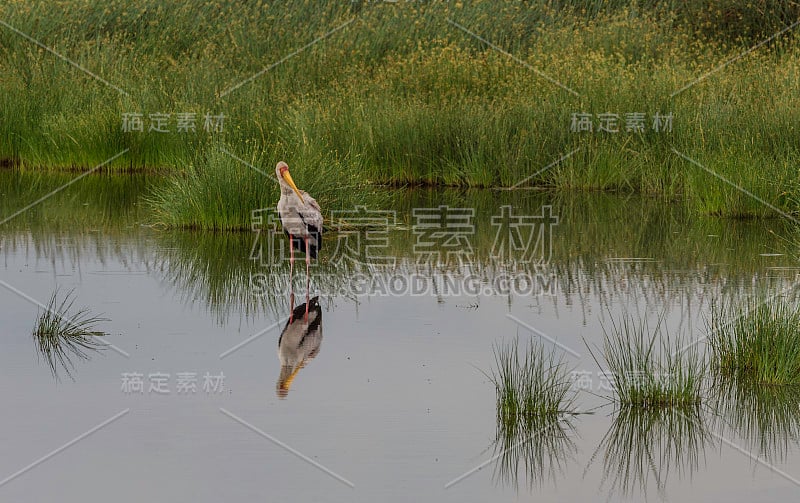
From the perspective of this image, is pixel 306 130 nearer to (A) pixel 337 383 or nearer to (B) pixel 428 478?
(A) pixel 337 383

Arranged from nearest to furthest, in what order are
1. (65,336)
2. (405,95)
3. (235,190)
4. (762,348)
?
(762,348) < (65,336) < (235,190) < (405,95)

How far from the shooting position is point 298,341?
862cm

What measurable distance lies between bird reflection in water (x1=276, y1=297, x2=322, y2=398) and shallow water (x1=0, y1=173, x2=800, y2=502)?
0.08 m

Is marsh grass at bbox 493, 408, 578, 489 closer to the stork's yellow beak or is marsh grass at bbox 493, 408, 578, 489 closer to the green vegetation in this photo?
the stork's yellow beak

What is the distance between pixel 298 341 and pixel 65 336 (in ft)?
4.89

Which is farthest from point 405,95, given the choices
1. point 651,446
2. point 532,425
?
point 651,446

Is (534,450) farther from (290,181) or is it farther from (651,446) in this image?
(290,181)

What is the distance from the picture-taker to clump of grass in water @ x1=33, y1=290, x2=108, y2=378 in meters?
8.19

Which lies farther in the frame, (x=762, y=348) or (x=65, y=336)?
(x=65, y=336)

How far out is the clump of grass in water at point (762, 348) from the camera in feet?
24.5

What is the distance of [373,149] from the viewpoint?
17875mm

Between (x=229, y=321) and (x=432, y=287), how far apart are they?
A: 203cm

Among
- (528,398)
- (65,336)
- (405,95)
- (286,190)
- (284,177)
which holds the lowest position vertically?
(528,398)

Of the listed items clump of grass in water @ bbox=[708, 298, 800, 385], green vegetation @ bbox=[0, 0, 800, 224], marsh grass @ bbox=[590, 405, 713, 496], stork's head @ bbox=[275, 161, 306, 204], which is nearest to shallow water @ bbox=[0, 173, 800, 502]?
marsh grass @ bbox=[590, 405, 713, 496]
